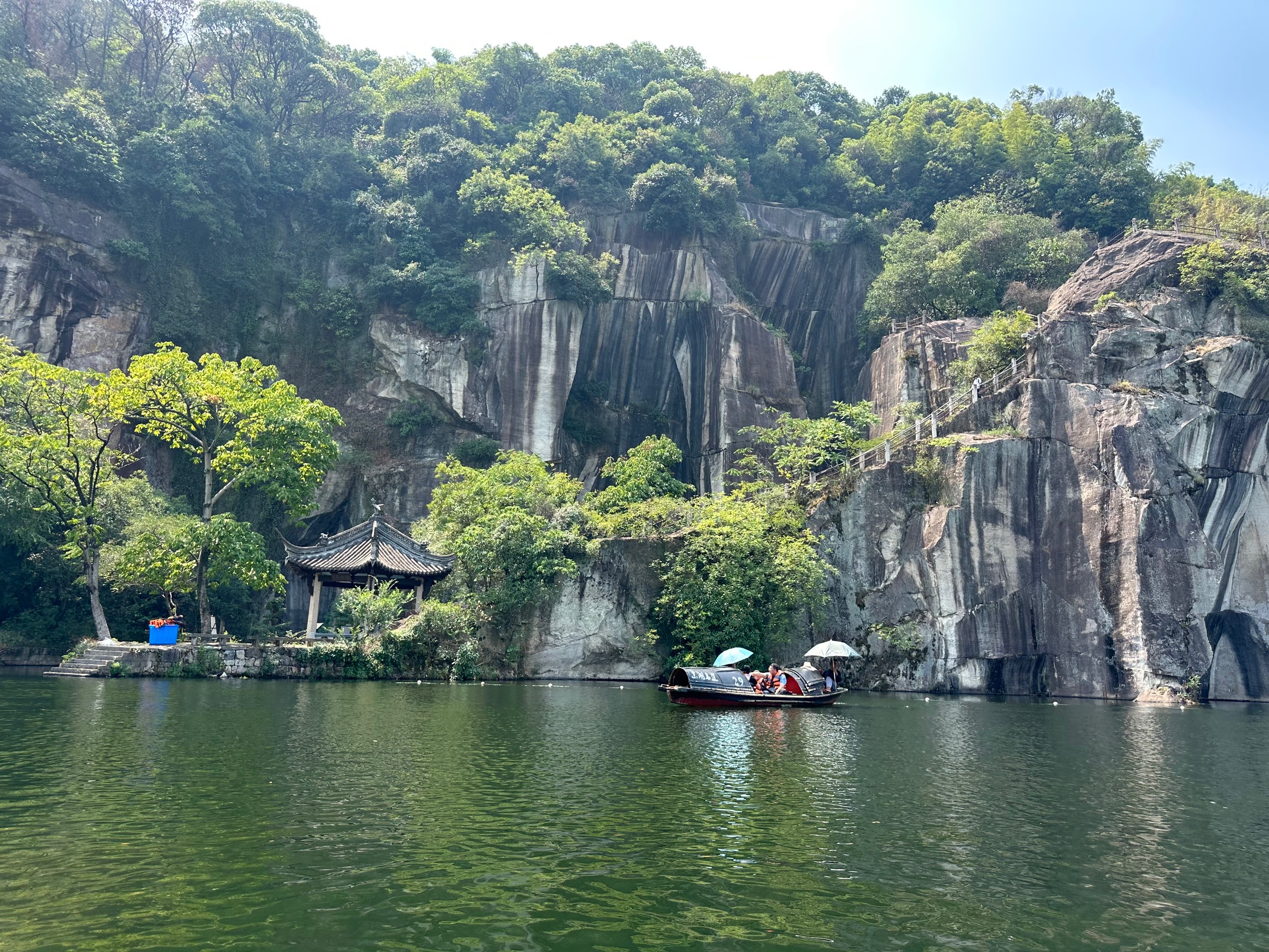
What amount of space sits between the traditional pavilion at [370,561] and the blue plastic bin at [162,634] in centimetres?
391

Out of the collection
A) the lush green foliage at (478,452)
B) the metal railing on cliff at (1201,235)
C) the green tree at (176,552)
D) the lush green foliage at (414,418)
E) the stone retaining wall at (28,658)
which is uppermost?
the metal railing on cliff at (1201,235)

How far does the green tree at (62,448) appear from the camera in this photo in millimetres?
26438

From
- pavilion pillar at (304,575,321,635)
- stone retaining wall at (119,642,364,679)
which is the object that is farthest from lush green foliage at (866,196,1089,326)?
stone retaining wall at (119,642,364,679)

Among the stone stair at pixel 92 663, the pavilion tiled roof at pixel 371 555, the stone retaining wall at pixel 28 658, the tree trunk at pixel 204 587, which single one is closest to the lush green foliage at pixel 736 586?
the pavilion tiled roof at pixel 371 555

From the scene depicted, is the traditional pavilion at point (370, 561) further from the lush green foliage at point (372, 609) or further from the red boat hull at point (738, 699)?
the red boat hull at point (738, 699)

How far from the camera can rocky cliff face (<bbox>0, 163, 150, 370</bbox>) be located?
34562 mm

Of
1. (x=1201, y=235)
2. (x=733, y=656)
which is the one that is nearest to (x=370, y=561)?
(x=733, y=656)

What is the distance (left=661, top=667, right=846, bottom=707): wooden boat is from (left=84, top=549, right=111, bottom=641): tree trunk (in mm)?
16157

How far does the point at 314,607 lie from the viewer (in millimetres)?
29406

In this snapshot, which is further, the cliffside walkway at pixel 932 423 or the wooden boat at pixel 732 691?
the cliffside walkway at pixel 932 423

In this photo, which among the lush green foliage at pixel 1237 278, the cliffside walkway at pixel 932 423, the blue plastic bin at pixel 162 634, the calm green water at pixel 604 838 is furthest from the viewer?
the lush green foliage at pixel 1237 278

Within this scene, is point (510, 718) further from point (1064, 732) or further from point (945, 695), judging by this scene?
point (945, 695)

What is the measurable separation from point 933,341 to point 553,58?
1248 inches

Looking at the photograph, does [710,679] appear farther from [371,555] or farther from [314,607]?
[314,607]
